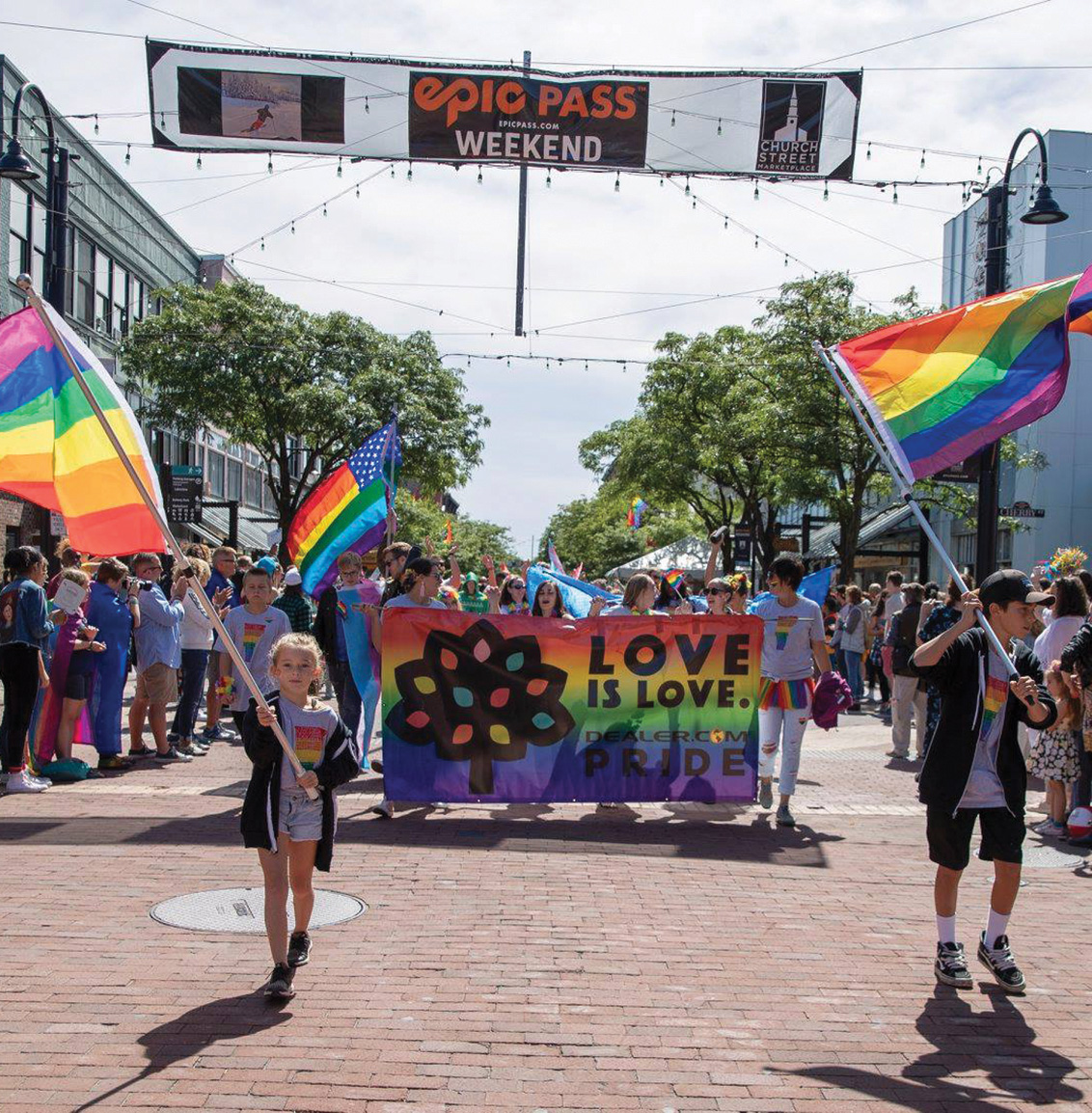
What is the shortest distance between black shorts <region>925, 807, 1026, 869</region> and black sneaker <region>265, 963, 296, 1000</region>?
2756 mm

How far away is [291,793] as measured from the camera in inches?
210

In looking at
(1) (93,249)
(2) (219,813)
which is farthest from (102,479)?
(1) (93,249)

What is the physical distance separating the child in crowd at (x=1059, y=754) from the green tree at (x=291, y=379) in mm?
23610

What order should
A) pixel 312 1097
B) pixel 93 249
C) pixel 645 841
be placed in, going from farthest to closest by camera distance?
pixel 93 249, pixel 645 841, pixel 312 1097

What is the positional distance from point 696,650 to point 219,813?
3.54 meters

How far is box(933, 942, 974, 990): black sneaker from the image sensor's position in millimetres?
5605

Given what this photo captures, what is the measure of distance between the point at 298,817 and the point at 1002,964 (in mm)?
3045

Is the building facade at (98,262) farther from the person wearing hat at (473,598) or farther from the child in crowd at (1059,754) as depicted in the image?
the child in crowd at (1059,754)

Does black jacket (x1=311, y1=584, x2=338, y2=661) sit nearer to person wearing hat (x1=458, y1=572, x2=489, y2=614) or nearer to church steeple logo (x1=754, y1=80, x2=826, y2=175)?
person wearing hat (x1=458, y1=572, x2=489, y2=614)

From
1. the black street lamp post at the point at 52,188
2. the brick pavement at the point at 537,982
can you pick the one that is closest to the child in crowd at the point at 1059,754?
the brick pavement at the point at 537,982

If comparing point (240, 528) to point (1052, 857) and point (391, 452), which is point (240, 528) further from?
point (1052, 857)

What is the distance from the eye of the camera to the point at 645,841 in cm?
860

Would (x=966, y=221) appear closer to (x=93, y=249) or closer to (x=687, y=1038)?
(x=93, y=249)

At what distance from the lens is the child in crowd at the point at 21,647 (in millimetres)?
9711
